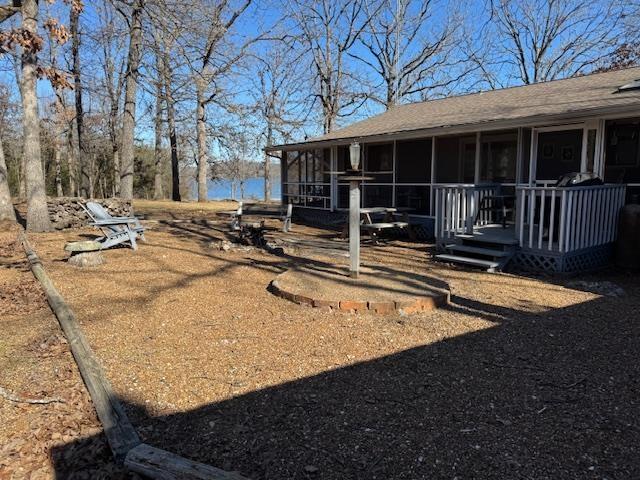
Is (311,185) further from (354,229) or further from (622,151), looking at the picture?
(354,229)

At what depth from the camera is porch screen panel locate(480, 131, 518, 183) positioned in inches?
427

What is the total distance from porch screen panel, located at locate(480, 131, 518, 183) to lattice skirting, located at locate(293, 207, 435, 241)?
1.84 meters

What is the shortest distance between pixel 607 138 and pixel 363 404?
8.28 metres

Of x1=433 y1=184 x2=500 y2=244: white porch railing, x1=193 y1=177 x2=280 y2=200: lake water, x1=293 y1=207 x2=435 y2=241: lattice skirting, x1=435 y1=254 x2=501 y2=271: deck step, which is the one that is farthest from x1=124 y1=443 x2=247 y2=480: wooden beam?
x1=193 y1=177 x2=280 y2=200: lake water

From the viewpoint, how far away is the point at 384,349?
3.77 m

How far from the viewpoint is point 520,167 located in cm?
950

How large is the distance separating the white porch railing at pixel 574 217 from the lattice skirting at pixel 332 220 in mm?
3396

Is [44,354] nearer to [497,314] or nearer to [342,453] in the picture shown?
[342,453]

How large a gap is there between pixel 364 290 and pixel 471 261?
2.73 meters

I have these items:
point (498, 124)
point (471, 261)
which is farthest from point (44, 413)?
point (498, 124)

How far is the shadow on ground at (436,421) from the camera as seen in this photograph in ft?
7.41

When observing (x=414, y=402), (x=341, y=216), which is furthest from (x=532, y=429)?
(x=341, y=216)

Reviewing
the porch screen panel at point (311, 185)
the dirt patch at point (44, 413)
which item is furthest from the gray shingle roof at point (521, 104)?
the dirt patch at point (44, 413)

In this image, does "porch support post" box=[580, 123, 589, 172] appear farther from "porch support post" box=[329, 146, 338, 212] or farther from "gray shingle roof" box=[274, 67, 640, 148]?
"porch support post" box=[329, 146, 338, 212]
